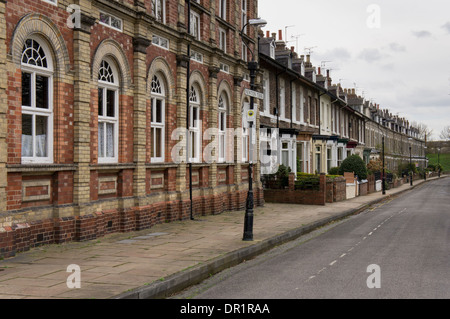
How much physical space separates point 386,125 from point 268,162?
57714 mm

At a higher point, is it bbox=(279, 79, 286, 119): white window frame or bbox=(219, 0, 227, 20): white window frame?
bbox=(219, 0, 227, 20): white window frame

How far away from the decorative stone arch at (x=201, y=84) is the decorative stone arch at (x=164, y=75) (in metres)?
1.47

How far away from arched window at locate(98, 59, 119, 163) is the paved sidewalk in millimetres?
2236

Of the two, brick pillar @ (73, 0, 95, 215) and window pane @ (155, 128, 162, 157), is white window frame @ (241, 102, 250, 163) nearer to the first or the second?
window pane @ (155, 128, 162, 157)

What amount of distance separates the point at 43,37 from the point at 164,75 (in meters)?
5.48

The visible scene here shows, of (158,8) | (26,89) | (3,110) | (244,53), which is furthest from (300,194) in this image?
(3,110)

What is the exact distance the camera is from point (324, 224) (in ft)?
61.3

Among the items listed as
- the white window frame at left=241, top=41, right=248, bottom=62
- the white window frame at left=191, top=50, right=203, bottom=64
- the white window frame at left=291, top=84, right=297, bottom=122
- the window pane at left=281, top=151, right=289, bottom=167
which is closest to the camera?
the white window frame at left=191, top=50, right=203, bottom=64

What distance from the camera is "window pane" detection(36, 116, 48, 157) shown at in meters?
10.8

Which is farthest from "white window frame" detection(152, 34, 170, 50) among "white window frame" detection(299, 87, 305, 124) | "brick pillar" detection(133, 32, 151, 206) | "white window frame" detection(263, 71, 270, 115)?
"white window frame" detection(299, 87, 305, 124)

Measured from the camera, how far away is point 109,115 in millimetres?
13445

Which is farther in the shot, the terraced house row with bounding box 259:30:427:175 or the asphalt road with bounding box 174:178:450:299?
the terraced house row with bounding box 259:30:427:175

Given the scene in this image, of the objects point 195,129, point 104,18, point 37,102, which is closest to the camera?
point 37,102

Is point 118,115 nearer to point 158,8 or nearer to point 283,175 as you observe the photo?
point 158,8
